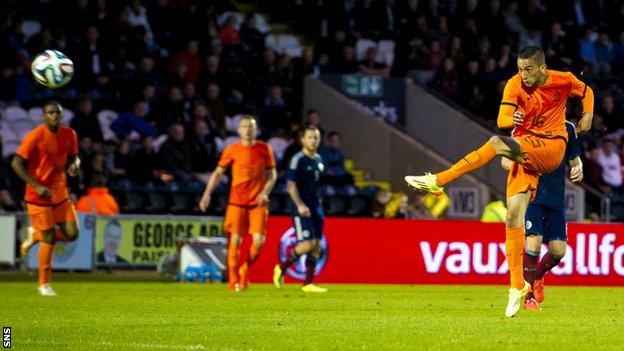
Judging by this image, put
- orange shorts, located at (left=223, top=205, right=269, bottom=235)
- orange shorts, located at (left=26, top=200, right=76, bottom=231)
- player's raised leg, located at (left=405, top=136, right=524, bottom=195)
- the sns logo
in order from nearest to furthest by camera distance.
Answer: player's raised leg, located at (left=405, top=136, right=524, bottom=195), orange shorts, located at (left=26, top=200, right=76, bottom=231), orange shorts, located at (left=223, top=205, right=269, bottom=235), the sns logo

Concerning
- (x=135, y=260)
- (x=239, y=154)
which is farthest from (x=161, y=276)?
(x=239, y=154)

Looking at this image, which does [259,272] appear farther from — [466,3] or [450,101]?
[466,3]

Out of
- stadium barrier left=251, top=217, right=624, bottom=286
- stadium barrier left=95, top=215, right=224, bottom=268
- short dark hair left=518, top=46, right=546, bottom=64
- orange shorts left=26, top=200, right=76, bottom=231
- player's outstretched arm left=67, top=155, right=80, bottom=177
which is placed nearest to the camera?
short dark hair left=518, top=46, right=546, bottom=64

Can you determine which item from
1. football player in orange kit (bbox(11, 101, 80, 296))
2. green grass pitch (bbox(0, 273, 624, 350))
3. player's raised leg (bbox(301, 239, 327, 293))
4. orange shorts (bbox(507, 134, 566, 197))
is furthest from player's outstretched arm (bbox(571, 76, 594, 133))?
Answer: football player in orange kit (bbox(11, 101, 80, 296))

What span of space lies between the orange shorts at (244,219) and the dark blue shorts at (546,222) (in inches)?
216

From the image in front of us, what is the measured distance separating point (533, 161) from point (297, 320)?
252 centimetres

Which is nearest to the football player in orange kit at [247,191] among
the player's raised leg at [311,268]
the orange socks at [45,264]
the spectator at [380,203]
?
the player's raised leg at [311,268]

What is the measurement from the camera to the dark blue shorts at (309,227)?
1894 centimetres

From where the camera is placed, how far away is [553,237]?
1422 centimetres

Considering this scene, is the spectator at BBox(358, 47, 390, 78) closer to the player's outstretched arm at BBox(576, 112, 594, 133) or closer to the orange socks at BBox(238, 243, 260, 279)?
the orange socks at BBox(238, 243, 260, 279)

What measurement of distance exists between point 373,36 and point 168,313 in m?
18.2

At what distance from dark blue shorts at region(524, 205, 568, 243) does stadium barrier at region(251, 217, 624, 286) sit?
24.6 feet

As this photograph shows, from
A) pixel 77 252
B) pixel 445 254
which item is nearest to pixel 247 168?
pixel 445 254

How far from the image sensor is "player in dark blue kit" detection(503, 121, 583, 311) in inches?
549
